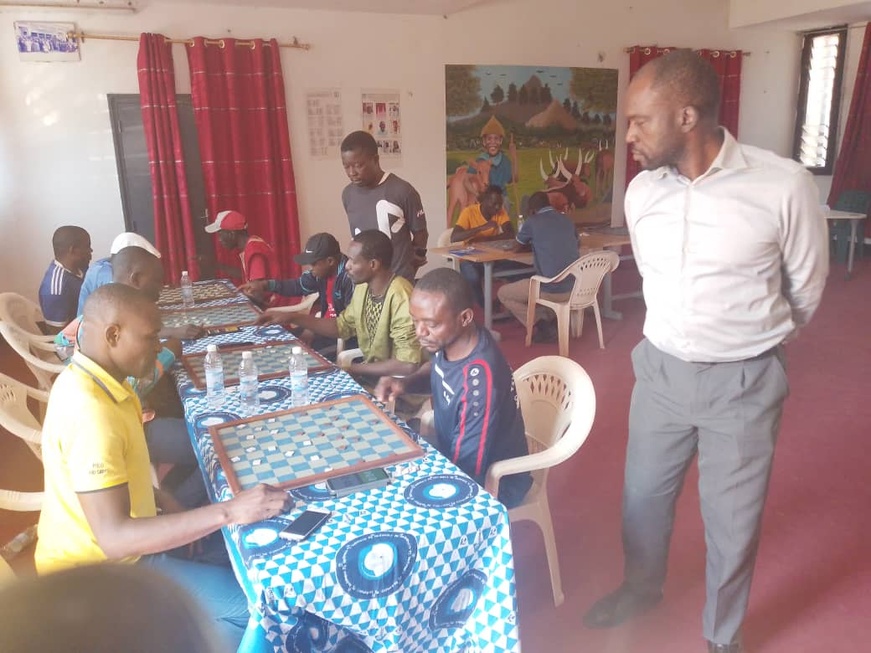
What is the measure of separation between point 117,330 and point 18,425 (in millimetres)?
945

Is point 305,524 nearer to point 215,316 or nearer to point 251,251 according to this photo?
point 215,316

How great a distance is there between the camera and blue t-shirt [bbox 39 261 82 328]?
351 cm

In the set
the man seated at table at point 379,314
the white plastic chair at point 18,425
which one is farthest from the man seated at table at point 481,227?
the white plastic chair at point 18,425

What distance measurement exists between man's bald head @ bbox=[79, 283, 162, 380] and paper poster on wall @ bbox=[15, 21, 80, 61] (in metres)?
4.87

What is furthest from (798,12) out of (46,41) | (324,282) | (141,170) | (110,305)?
(110,305)

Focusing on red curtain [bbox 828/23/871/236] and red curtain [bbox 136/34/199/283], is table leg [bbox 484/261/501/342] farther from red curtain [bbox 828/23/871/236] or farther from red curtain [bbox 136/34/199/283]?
red curtain [bbox 828/23/871/236]

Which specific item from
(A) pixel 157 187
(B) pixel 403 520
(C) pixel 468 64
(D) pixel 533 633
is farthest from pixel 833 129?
(B) pixel 403 520

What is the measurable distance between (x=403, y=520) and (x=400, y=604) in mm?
165

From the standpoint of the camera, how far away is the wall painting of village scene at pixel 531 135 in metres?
7.09

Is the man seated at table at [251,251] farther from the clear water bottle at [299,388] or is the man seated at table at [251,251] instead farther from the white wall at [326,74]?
the white wall at [326,74]

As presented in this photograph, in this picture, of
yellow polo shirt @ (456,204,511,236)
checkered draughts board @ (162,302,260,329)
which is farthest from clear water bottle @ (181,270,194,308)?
yellow polo shirt @ (456,204,511,236)

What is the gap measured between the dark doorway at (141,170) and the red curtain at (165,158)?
11 centimetres

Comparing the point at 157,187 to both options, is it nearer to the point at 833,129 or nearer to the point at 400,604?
the point at 400,604

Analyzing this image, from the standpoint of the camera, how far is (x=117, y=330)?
153 cm
